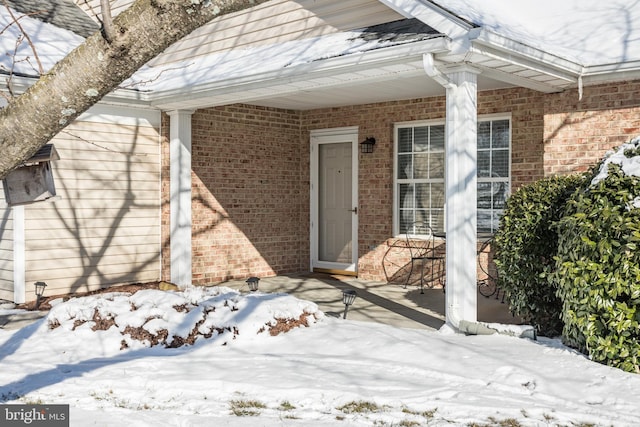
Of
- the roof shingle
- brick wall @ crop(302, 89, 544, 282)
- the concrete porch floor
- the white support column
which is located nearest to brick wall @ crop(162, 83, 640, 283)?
brick wall @ crop(302, 89, 544, 282)

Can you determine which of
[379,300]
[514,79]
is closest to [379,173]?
[379,300]

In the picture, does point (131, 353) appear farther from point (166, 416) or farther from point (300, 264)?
point (300, 264)

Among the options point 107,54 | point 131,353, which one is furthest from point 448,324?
point 107,54

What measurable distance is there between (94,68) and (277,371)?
367 cm

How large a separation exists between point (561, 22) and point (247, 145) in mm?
5186

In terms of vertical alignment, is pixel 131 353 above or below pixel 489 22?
below

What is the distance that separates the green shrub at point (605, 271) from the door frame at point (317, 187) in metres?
5.92

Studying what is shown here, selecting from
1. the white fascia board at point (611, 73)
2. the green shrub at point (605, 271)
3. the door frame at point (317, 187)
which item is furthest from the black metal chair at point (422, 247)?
the green shrub at point (605, 271)

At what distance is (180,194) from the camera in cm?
1011

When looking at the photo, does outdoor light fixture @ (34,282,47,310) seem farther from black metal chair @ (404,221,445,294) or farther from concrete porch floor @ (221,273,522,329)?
black metal chair @ (404,221,445,294)

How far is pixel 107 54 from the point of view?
2.17 m

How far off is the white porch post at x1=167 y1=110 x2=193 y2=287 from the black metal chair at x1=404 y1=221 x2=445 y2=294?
133 inches

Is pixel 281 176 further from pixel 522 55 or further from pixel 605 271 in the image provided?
pixel 605 271

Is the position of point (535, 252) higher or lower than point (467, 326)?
higher
